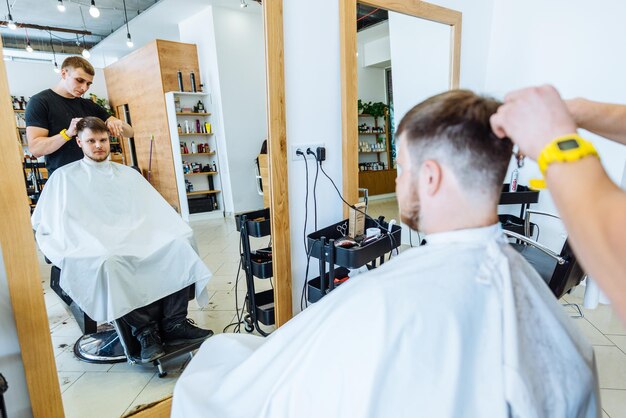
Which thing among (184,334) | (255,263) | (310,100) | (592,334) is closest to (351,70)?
(310,100)

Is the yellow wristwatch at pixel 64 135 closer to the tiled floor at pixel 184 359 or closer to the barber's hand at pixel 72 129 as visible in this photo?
the barber's hand at pixel 72 129

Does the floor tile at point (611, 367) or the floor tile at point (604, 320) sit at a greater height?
the floor tile at point (604, 320)

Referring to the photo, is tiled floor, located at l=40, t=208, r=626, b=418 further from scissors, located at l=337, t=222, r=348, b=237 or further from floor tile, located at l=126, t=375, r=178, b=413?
scissors, located at l=337, t=222, r=348, b=237

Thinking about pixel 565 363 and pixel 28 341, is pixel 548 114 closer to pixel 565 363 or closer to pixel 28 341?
pixel 565 363

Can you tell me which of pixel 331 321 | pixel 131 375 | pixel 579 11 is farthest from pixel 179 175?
pixel 579 11

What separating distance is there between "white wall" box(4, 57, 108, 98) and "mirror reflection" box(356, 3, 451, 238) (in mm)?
1450

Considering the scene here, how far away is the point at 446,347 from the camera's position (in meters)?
0.65

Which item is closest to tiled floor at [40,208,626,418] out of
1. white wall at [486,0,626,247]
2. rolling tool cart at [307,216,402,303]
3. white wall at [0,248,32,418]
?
white wall at [0,248,32,418]

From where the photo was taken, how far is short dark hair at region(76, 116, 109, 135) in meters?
1.29

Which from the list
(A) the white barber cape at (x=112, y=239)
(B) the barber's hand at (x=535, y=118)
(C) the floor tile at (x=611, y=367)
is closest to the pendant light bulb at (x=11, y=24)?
(A) the white barber cape at (x=112, y=239)

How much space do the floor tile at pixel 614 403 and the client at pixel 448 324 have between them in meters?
1.09

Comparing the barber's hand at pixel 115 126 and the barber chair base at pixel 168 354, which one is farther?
the barber chair base at pixel 168 354

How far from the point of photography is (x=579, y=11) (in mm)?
2316

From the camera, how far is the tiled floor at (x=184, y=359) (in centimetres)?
132
